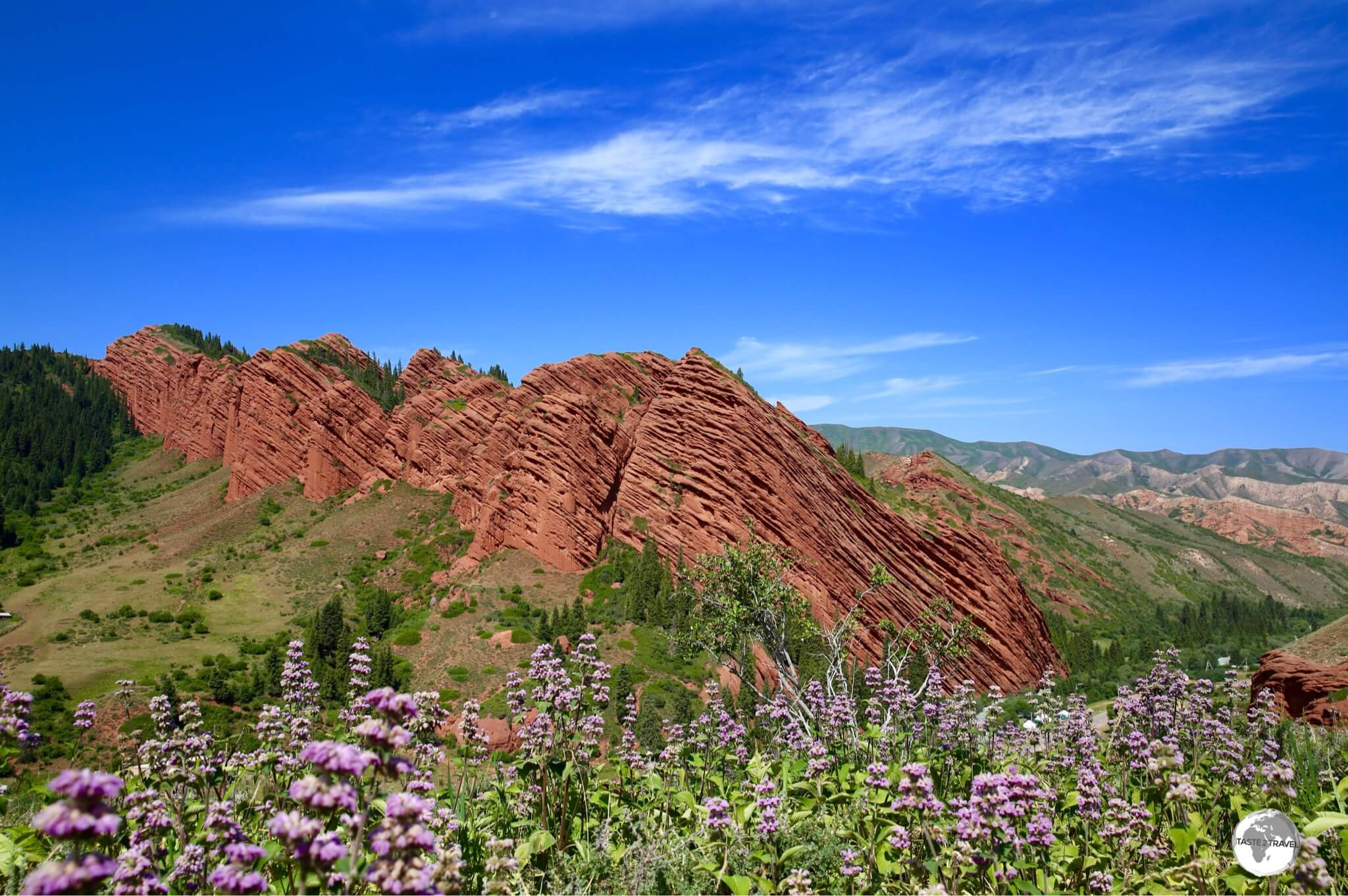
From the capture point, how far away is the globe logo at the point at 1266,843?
19.3ft

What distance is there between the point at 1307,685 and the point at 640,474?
55994mm

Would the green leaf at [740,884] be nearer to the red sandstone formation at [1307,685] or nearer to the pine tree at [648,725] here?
the red sandstone formation at [1307,685]

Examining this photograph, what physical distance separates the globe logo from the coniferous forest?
471 feet

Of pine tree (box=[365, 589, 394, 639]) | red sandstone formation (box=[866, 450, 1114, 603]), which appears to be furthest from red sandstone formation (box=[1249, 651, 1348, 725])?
pine tree (box=[365, 589, 394, 639])

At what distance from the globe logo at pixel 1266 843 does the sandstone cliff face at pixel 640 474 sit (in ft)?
180

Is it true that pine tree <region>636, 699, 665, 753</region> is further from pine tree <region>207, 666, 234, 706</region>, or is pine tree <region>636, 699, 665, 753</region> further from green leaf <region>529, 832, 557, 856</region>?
pine tree <region>207, 666, 234, 706</region>

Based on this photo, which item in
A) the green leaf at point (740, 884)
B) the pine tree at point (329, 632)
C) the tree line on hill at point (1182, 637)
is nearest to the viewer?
the green leaf at point (740, 884)

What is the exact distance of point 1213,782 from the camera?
9453 millimetres

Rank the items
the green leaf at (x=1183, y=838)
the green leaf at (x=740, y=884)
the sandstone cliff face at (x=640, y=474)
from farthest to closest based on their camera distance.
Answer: the sandstone cliff face at (x=640, y=474)
the green leaf at (x=1183, y=838)
the green leaf at (x=740, y=884)

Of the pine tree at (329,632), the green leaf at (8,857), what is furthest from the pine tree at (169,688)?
the green leaf at (8,857)

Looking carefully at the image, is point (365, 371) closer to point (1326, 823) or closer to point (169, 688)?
point (169, 688)

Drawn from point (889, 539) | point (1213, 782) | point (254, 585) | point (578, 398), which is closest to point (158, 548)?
point (254, 585)

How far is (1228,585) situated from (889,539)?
5653 inches

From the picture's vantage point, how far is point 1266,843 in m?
6.15
